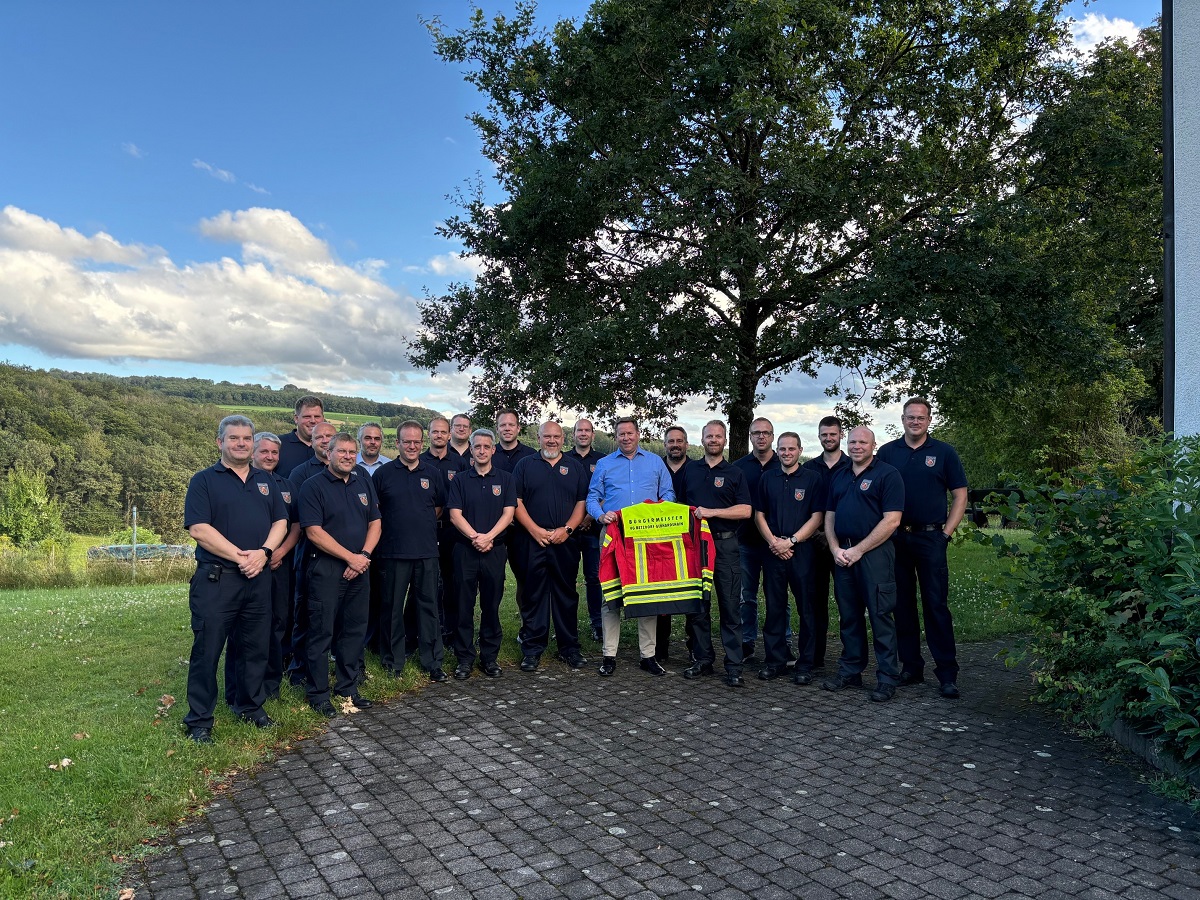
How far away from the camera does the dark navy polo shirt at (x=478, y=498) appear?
7.91m

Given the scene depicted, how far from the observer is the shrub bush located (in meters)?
4.83

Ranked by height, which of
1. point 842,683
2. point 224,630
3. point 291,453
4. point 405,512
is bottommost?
point 842,683

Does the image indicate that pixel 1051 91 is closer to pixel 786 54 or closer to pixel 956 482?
pixel 786 54

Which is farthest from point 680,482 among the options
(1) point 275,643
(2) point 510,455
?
(1) point 275,643

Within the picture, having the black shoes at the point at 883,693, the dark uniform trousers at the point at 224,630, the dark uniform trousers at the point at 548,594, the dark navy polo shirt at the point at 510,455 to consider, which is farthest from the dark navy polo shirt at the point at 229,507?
the black shoes at the point at 883,693

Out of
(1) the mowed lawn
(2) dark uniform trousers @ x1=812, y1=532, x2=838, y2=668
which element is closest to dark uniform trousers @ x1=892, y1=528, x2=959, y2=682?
(1) the mowed lawn

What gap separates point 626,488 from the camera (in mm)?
8164

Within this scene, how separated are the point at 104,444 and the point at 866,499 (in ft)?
284

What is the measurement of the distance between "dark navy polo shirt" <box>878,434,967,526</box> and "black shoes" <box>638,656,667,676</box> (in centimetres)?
259

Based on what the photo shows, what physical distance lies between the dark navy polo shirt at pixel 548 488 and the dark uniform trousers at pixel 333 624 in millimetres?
1877

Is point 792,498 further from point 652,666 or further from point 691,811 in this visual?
point 691,811

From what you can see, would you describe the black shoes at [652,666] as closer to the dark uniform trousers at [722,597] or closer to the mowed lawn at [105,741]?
the dark uniform trousers at [722,597]

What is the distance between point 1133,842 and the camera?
175 inches

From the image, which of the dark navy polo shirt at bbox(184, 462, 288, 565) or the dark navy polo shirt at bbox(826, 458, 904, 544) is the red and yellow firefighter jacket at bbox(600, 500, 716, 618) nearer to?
the dark navy polo shirt at bbox(826, 458, 904, 544)
